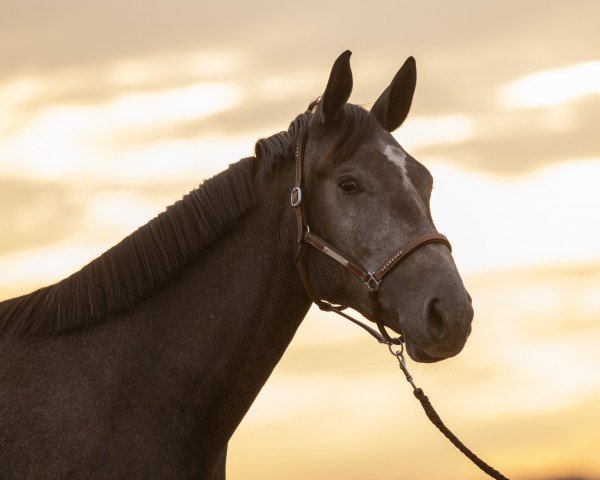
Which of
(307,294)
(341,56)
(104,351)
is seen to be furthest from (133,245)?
(341,56)

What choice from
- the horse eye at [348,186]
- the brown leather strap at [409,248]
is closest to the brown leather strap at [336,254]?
the brown leather strap at [409,248]

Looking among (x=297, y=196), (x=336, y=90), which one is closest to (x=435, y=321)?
(x=297, y=196)

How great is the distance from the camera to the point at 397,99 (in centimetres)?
838

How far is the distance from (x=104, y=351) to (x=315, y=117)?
2.44 meters

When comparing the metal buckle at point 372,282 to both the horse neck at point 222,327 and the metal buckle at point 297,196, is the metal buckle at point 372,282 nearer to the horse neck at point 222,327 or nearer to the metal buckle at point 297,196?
the horse neck at point 222,327

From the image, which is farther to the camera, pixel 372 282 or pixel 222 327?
pixel 222 327

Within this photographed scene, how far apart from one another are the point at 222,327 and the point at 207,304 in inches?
8.7

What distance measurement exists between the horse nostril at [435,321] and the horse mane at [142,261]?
1.73m

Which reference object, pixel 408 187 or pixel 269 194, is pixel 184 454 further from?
pixel 408 187

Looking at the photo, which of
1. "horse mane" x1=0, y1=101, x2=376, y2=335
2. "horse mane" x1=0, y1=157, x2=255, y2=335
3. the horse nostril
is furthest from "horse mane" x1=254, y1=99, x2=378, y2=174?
the horse nostril

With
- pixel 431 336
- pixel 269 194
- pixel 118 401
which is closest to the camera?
pixel 431 336

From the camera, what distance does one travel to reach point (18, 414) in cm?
731

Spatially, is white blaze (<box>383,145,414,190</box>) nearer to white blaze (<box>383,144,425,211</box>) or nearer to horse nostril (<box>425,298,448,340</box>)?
white blaze (<box>383,144,425,211</box>)

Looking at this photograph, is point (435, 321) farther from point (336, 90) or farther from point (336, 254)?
point (336, 90)
